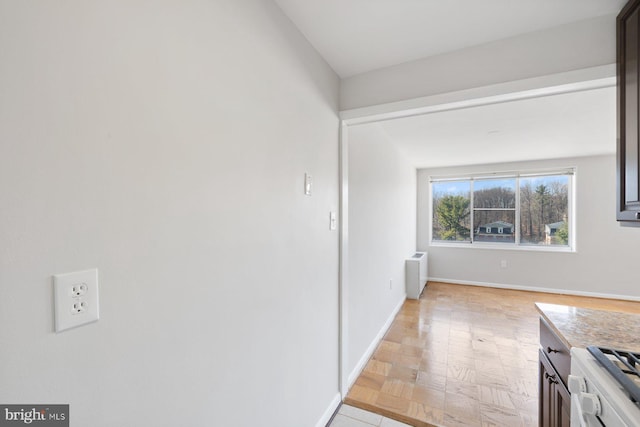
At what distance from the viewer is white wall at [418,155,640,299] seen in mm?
4219

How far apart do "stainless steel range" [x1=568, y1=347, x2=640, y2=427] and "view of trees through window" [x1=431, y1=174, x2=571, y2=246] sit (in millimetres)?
4637

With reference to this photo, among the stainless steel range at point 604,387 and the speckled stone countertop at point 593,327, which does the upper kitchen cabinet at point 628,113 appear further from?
the stainless steel range at point 604,387

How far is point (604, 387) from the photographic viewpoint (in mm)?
816

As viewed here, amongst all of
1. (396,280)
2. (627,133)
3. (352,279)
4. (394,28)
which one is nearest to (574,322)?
(627,133)

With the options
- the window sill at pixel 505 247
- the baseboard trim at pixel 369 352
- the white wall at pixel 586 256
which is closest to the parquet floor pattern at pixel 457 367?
the baseboard trim at pixel 369 352

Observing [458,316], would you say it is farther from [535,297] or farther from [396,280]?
[535,297]

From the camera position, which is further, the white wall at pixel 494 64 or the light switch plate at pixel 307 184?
the light switch plate at pixel 307 184

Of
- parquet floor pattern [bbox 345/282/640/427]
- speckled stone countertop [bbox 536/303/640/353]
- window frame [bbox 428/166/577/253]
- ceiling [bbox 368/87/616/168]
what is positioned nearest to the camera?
speckled stone countertop [bbox 536/303/640/353]

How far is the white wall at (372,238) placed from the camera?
2291 millimetres

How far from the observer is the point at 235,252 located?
1057 mm

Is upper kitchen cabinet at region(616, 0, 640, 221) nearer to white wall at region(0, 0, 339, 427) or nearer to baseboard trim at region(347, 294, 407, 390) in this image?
white wall at region(0, 0, 339, 427)

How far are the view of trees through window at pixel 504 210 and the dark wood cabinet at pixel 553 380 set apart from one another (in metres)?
4.19

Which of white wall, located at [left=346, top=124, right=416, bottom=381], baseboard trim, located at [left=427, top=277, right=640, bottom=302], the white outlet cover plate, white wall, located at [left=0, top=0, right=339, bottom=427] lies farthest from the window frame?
the white outlet cover plate

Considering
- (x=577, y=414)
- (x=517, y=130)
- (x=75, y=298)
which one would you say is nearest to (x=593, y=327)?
(x=577, y=414)
